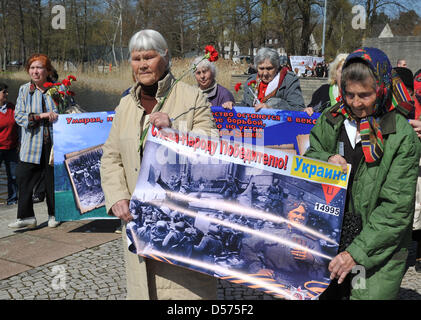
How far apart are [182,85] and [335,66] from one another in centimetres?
247

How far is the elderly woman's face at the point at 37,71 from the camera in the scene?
564 cm

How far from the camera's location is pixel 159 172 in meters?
2.48

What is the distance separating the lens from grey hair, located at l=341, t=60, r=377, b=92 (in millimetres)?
2244

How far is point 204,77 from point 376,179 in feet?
12.3

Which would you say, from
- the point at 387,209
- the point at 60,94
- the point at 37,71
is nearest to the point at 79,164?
the point at 60,94

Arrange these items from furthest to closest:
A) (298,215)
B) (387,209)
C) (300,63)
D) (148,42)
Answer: (300,63)
(148,42)
(298,215)
(387,209)

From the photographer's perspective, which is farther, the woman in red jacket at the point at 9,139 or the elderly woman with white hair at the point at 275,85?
the woman in red jacket at the point at 9,139

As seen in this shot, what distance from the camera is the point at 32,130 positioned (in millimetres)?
5703

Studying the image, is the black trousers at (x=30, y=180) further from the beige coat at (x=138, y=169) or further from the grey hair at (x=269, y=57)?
the beige coat at (x=138, y=169)

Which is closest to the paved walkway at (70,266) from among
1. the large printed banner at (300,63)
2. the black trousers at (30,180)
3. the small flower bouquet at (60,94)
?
the black trousers at (30,180)

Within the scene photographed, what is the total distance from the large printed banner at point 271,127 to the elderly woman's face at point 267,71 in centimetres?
44

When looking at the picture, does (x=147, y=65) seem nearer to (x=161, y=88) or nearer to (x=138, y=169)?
(x=161, y=88)

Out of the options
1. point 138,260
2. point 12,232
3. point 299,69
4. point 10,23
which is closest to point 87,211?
point 12,232

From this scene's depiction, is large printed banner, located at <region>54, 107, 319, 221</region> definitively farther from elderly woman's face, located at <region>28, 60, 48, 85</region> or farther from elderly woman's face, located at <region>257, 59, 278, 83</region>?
elderly woman's face, located at <region>257, 59, 278, 83</region>
